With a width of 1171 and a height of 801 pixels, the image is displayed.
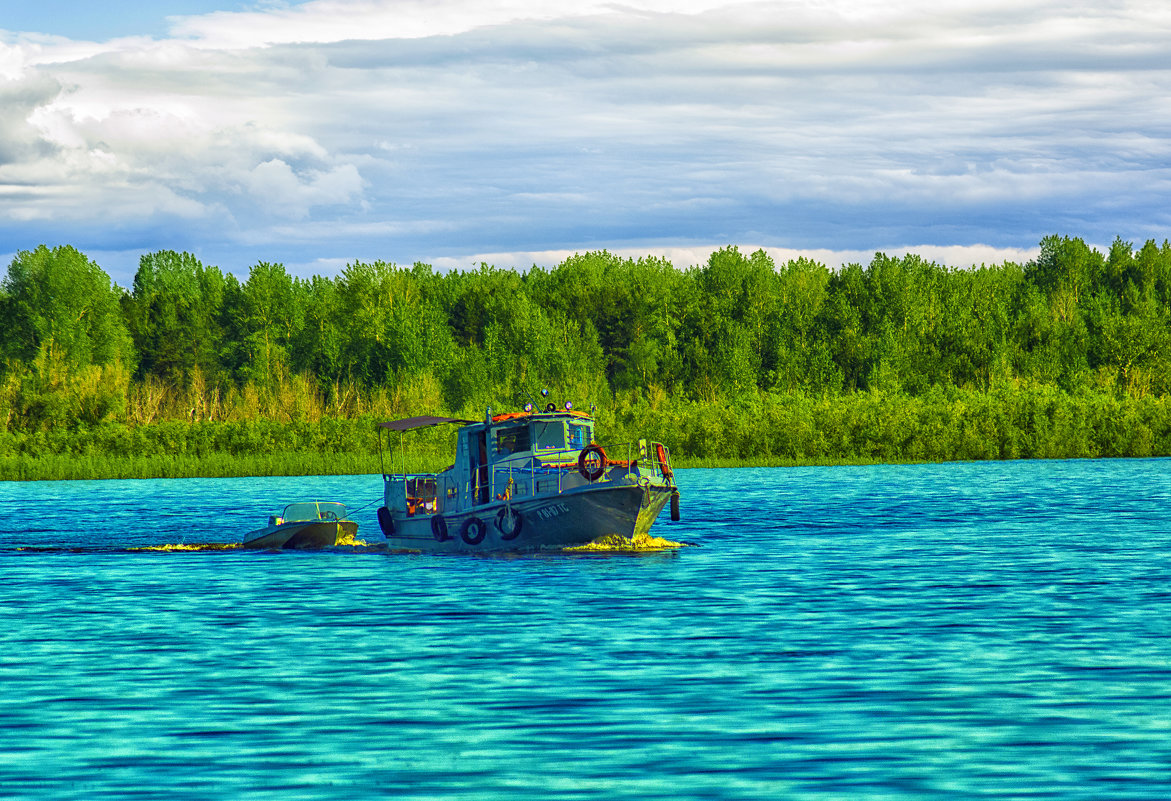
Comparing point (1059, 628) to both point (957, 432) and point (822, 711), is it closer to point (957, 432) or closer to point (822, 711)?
point (822, 711)

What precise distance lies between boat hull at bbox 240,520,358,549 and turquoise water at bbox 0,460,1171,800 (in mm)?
1517

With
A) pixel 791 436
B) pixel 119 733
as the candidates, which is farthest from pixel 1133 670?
pixel 791 436

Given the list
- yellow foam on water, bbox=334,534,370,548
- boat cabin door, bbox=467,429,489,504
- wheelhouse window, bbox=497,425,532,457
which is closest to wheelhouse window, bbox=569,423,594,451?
wheelhouse window, bbox=497,425,532,457

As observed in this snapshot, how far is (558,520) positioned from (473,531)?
11.0 ft

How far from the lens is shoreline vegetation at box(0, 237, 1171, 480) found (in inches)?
3949

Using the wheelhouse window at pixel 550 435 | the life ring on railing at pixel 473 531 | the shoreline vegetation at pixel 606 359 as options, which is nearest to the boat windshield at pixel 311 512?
the life ring on railing at pixel 473 531

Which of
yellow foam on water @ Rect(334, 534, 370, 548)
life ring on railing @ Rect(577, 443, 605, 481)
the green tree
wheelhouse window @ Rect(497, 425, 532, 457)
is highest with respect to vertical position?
the green tree

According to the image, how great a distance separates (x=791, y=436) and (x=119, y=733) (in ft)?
271

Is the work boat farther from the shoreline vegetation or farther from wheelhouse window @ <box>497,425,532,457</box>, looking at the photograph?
the shoreline vegetation

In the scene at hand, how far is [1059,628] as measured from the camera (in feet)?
94.8

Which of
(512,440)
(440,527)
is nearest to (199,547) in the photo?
(440,527)

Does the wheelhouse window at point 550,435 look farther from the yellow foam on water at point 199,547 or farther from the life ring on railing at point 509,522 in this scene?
the yellow foam on water at point 199,547

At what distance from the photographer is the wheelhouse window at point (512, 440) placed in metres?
45.1

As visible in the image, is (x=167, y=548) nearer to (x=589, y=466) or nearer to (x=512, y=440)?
(x=512, y=440)
